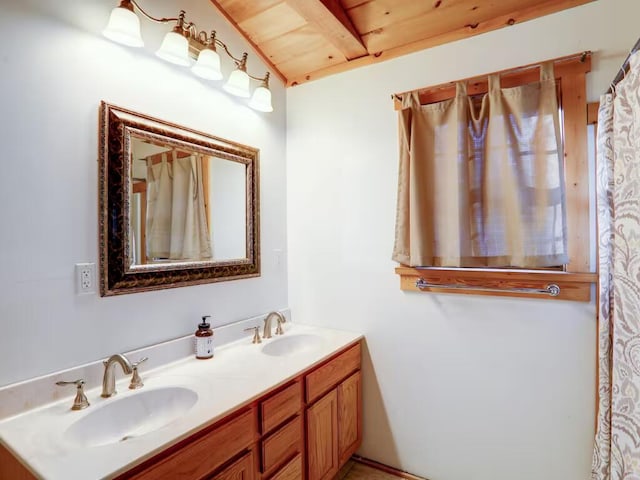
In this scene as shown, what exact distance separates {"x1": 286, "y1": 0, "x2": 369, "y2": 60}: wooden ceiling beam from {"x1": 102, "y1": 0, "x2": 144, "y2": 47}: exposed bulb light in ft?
2.20

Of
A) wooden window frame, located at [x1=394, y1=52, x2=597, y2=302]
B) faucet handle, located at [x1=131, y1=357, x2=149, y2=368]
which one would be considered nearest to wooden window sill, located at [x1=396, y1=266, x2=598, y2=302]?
wooden window frame, located at [x1=394, y1=52, x2=597, y2=302]

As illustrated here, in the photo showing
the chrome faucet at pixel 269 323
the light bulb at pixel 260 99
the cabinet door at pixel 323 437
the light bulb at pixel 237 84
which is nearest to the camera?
the cabinet door at pixel 323 437

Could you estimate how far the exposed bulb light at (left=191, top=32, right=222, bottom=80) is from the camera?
1.62 m

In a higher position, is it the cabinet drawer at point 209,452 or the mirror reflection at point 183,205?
the mirror reflection at point 183,205

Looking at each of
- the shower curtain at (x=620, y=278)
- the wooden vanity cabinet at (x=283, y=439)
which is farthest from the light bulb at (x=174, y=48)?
the shower curtain at (x=620, y=278)

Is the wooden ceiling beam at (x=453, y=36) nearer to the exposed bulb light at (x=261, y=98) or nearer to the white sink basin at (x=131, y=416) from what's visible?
the exposed bulb light at (x=261, y=98)

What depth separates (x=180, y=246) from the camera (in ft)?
5.60

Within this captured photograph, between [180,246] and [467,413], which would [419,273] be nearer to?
[467,413]

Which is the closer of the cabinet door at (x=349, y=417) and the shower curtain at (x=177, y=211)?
the shower curtain at (x=177, y=211)

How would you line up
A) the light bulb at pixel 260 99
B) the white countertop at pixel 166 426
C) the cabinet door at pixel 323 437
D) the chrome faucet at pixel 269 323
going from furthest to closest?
the chrome faucet at pixel 269 323
the light bulb at pixel 260 99
the cabinet door at pixel 323 437
the white countertop at pixel 166 426

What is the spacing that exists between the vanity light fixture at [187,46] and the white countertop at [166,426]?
4.28 ft

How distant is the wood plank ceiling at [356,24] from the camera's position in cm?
169

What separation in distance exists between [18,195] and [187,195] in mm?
663

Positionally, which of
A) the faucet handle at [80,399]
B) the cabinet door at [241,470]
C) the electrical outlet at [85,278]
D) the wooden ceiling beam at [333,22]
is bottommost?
the cabinet door at [241,470]
